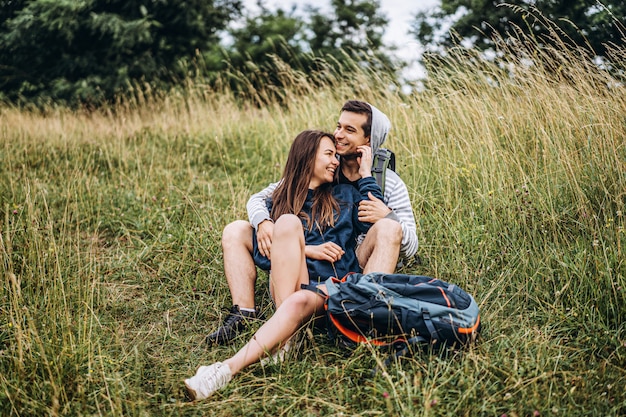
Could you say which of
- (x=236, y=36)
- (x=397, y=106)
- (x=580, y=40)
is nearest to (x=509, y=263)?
(x=397, y=106)

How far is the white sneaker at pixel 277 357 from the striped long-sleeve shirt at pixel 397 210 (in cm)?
84

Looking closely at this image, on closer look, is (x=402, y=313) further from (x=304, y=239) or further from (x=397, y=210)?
(x=397, y=210)

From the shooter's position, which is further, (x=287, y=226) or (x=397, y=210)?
(x=397, y=210)

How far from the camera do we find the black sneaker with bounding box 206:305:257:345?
2.82 metres

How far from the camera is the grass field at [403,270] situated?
7.29 ft

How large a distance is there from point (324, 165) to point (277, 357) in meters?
1.28

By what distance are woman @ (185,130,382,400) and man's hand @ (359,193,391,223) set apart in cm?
7

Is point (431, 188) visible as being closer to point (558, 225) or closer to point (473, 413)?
point (558, 225)

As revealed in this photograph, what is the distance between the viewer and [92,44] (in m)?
9.50

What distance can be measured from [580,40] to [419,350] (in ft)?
20.6

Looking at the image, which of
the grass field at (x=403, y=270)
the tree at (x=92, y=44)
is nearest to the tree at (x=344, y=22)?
the tree at (x=92, y=44)

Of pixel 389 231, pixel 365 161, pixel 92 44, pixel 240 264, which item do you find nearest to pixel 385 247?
pixel 389 231

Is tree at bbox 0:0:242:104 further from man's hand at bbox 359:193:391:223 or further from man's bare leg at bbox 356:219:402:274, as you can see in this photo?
man's bare leg at bbox 356:219:402:274

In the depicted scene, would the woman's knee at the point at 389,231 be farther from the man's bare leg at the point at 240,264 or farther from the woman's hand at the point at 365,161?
the man's bare leg at the point at 240,264
